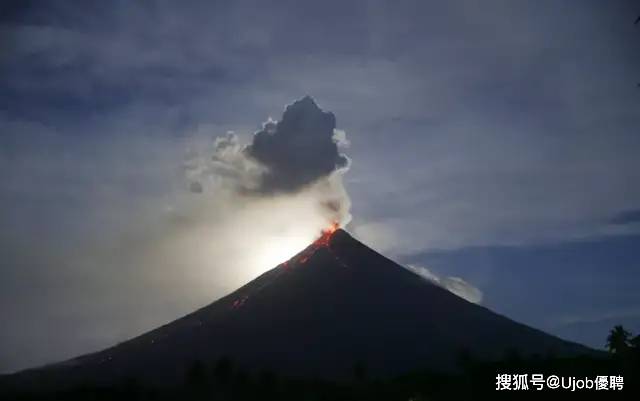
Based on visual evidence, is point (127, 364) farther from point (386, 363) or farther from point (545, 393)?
point (545, 393)

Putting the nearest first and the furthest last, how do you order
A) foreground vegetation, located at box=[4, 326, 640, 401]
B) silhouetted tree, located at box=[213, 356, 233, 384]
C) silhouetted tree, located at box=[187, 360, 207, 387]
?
foreground vegetation, located at box=[4, 326, 640, 401] < silhouetted tree, located at box=[213, 356, 233, 384] < silhouetted tree, located at box=[187, 360, 207, 387]

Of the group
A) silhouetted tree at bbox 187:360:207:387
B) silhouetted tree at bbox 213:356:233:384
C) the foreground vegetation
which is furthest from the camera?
silhouetted tree at bbox 187:360:207:387

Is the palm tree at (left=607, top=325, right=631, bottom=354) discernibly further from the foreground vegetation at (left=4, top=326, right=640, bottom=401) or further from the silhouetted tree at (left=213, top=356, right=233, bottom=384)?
the silhouetted tree at (left=213, top=356, right=233, bottom=384)

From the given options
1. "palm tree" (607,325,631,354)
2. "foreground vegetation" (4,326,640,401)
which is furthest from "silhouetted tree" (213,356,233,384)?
"palm tree" (607,325,631,354)

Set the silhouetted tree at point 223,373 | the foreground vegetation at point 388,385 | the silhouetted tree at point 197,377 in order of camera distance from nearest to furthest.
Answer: the foreground vegetation at point 388,385
the silhouetted tree at point 223,373
the silhouetted tree at point 197,377

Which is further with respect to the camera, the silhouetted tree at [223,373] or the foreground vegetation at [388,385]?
the silhouetted tree at [223,373]

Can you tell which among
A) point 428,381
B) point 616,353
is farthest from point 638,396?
point 428,381

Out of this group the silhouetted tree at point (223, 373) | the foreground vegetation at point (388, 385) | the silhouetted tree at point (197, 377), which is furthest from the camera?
the silhouetted tree at point (197, 377)

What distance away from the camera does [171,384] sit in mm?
166875

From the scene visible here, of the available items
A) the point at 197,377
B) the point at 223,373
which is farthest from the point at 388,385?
the point at 197,377

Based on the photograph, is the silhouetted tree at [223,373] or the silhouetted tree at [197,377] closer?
the silhouetted tree at [223,373]

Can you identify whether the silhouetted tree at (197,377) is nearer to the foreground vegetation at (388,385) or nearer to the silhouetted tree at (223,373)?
the foreground vegetation at (388,385)

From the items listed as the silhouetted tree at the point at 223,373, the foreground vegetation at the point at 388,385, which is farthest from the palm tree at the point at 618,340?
the silhouetted tree at the point at 223,373

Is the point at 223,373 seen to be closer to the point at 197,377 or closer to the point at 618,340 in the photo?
the point at 197,377
